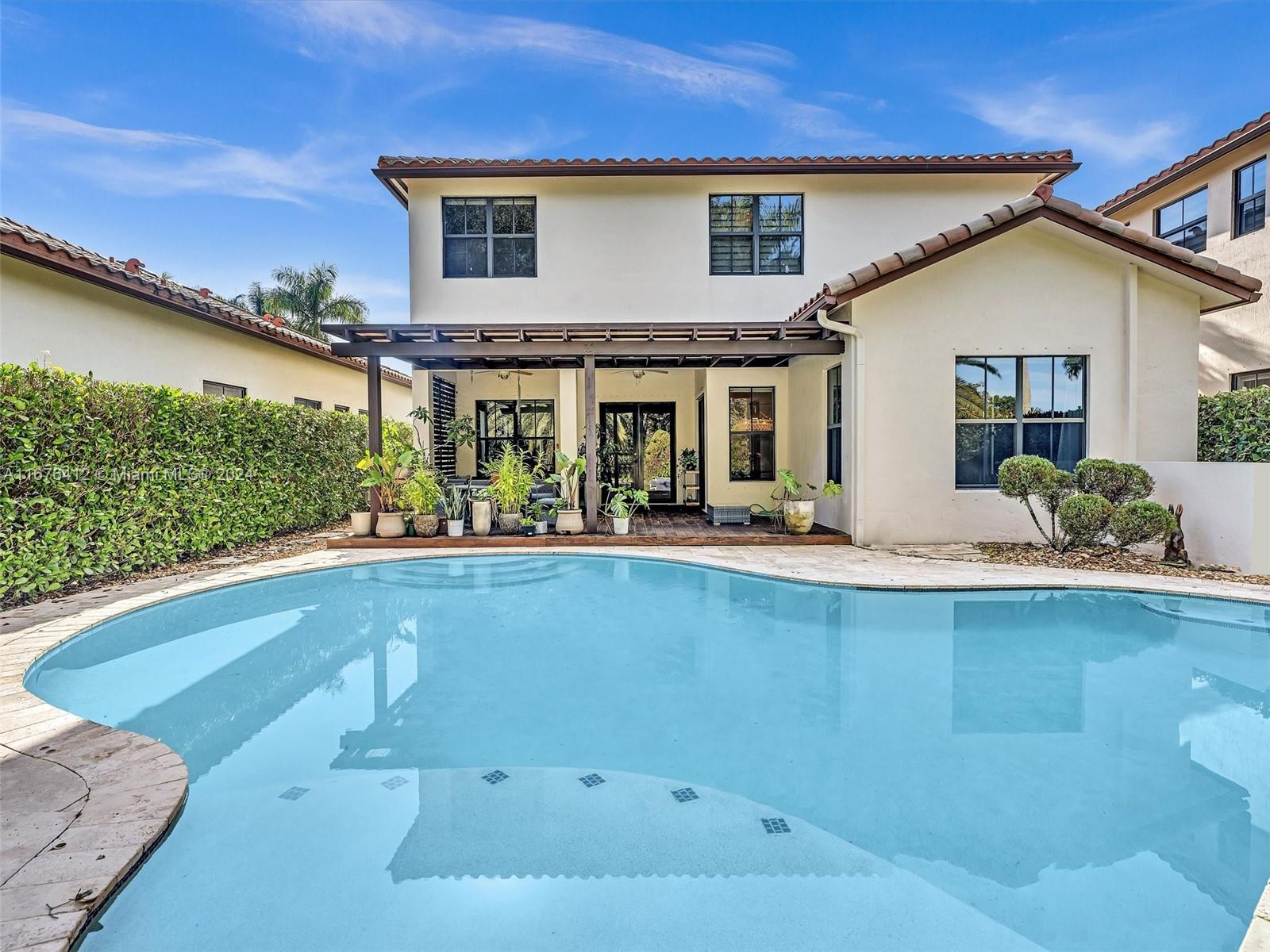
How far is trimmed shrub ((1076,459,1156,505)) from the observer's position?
8.87 metres

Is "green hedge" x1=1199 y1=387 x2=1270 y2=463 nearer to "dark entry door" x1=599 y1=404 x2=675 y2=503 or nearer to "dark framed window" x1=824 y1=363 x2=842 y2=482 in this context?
"dark framed window" x1=824 y1=363 x2=842 y2=482

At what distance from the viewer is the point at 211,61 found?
13.6 meters

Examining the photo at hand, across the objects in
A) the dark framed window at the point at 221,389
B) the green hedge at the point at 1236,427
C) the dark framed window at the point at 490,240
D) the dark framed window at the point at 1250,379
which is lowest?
the green hedge at the point at 1236,427

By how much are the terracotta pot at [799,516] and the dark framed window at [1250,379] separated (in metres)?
9.85

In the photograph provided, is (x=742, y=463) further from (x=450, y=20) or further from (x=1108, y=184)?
(x=1108, y=184)

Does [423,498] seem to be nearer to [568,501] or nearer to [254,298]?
[568,501]

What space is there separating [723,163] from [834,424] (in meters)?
5.79

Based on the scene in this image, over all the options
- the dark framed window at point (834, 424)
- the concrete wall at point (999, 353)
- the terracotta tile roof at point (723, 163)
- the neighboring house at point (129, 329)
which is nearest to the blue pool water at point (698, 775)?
the concrete wall at point (999, 353)

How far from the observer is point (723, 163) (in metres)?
12.8

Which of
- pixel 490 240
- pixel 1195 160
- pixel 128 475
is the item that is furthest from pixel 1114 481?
pixel 128 475

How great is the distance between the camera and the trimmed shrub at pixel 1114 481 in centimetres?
887

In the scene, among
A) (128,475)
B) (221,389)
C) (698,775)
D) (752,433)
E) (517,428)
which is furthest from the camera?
(517,428)

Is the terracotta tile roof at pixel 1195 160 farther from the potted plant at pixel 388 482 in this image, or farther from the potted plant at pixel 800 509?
the potted plant at pixel 388 482

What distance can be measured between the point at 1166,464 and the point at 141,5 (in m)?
18.3
